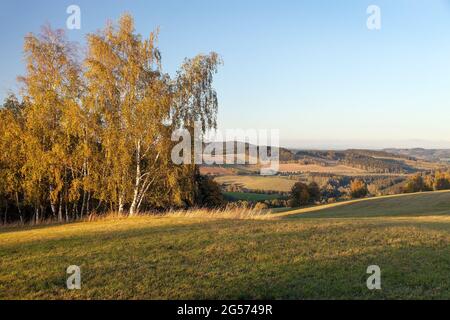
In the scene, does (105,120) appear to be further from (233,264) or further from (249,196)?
(249,196)

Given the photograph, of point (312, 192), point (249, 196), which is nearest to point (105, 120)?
point (249, 196)

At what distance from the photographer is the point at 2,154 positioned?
88.4 ft

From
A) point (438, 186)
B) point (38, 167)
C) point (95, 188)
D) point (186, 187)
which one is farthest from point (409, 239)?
point (438, 186)

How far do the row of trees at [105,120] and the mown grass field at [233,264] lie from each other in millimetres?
10990

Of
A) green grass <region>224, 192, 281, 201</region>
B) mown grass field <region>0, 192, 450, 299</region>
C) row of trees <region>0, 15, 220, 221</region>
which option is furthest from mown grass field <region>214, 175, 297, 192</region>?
mown grass field <region>0, 192, 450, 299</region>

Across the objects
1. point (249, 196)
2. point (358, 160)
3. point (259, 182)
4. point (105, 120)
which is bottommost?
point (249, 196)

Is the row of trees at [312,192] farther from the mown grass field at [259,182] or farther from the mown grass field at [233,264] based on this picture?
the mown grass field at [233,264]

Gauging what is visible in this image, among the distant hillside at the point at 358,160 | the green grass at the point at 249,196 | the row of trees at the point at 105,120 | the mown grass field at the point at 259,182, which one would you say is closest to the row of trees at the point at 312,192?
the green grass at the point at 249,196

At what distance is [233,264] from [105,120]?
743 inches

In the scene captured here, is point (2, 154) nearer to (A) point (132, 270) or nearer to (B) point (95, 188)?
(B) point (95, 188)

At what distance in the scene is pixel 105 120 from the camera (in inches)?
1008

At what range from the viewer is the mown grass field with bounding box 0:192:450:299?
25.8 ft

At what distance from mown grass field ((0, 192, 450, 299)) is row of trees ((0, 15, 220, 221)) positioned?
1099cm

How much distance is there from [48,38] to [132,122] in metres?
10.4
